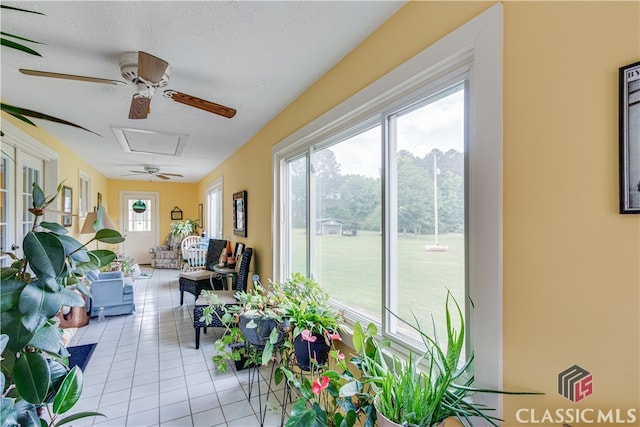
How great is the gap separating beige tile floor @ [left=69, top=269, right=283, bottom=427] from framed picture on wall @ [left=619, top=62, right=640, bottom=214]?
1.78 meters

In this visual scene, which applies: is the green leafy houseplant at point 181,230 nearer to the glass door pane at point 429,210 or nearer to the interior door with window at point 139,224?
the interior door with window at point 139,224

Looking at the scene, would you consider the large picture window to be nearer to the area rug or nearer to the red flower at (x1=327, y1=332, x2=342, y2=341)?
the red flower at (x1=327, y1=332, x2=342, y2=341)

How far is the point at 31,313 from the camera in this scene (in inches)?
29.9

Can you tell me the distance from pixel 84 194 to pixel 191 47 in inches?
205

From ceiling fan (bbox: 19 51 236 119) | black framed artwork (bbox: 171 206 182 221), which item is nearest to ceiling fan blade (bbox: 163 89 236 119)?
ceiling fan (bbox: 19 51 236 119)

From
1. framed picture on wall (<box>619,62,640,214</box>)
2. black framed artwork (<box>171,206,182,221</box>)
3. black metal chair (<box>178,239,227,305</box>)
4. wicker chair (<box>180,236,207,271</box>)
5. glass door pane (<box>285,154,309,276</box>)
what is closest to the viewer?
framed picture on wall (<box>619,62,640,214</box>)

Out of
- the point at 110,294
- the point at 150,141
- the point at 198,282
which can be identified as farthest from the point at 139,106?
the point at 110,294

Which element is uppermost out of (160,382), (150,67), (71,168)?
(150,67)

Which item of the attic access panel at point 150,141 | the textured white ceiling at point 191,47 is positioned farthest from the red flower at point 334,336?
the attic access panel at point 150,141

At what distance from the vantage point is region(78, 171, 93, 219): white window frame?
502 cm

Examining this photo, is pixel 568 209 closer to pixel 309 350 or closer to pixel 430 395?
pixel 430 395

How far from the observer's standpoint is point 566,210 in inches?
33.5

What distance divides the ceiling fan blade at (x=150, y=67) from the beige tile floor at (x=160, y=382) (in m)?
2.03

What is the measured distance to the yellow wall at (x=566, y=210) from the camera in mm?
753
